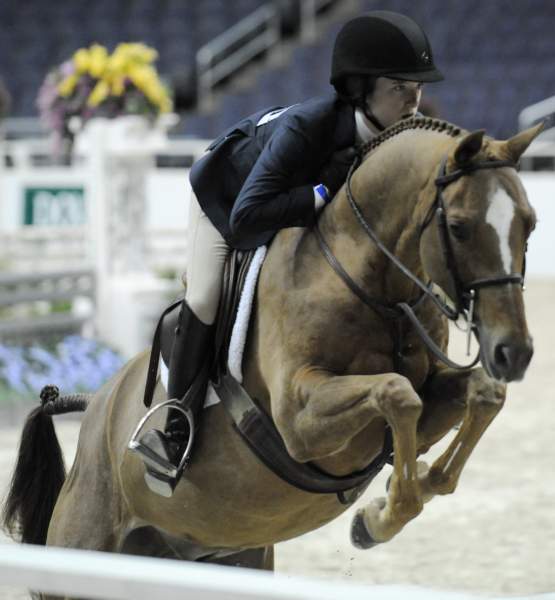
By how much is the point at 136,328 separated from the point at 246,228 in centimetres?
595

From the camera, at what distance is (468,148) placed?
2.52 meters

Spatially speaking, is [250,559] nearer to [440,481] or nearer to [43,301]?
[440,481]

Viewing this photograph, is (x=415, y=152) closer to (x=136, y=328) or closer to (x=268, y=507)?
(x=268, y=507)

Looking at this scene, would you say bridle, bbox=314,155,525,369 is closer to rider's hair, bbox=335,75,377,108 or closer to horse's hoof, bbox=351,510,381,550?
rider's hair, bbox=335,75,377,108

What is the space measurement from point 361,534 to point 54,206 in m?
6.92

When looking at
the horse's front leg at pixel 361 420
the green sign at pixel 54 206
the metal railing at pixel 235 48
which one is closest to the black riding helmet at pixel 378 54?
the horse's front leg at pixel 361 420

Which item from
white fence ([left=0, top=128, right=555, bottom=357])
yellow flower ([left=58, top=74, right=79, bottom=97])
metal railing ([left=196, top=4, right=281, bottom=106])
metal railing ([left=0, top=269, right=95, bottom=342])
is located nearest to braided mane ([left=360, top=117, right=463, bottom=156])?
metal railing ([left=0, top=269, right=95, bottom=342])

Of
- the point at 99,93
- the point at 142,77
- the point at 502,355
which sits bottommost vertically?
the point at 99,93

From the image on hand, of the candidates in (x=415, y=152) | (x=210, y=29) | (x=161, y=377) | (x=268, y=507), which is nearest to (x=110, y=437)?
(x=161, y=377)

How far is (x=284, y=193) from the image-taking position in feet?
9.36

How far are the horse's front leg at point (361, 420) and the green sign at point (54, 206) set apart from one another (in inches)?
269

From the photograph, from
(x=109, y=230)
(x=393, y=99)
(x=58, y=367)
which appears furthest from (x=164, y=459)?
(x=109, y=230)

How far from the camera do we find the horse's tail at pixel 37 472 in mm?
3795

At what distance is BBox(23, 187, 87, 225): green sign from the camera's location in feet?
30.7
